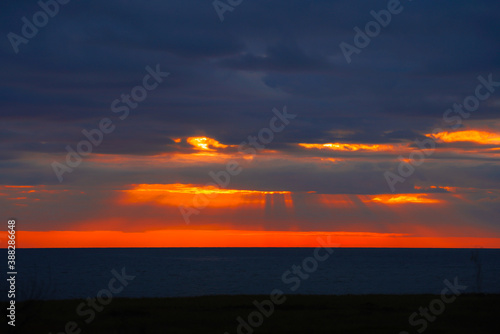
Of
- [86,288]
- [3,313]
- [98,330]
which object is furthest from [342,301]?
[86,288]

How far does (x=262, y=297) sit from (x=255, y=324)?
29.8 ft

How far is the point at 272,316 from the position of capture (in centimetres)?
2736

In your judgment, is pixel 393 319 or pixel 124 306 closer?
pixel 393 319

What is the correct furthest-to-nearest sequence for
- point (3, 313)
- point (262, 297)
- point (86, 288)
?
point (86, 288), point (262, 297), point (3, 313)

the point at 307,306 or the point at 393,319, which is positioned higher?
the point at 307,306

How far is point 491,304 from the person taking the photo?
29.9m

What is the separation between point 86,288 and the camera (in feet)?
230

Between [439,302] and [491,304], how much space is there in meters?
2.61

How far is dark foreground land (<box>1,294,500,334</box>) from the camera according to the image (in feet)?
78.8

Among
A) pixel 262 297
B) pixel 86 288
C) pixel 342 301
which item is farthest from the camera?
pixel 86 288

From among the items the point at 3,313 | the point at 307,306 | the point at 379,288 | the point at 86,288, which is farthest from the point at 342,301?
the point at 86,288

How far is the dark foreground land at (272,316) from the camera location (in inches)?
946

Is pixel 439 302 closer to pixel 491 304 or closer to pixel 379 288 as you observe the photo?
pixel 491 304

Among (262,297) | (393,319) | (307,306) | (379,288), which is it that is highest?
(379,288)
